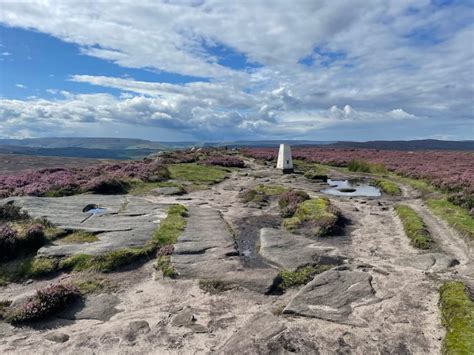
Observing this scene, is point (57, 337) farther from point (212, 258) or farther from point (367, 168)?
point (367, 168)

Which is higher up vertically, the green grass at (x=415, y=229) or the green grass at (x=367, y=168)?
the green grass at (x=367, y=168)

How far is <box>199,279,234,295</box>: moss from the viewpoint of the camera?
11.2 m

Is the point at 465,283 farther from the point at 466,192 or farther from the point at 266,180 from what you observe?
the point at 266,180

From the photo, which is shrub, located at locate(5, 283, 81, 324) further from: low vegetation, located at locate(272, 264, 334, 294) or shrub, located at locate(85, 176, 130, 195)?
shrub, located at locate(85, 176, 130, 195)

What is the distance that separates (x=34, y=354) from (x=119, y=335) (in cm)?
180

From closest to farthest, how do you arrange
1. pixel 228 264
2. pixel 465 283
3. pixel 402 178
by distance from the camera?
pixel 465 283 < pixel 228 264 < pixel 402 178

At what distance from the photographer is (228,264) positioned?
1302 cm

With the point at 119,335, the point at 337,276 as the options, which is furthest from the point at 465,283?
the point at 119,335

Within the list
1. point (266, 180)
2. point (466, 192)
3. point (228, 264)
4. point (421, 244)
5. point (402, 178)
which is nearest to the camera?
point (228, 264)

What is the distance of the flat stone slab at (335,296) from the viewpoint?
9664 millimetres

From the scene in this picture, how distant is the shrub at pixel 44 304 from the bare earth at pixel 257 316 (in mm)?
351

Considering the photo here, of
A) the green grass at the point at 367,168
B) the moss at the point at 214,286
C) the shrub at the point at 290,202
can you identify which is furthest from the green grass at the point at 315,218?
the green grass at the point at 367,168

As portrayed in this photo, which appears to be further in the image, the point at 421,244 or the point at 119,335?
the point at 421,244

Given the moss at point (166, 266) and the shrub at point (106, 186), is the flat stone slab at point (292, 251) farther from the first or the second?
the shrub at point (106, 186)
